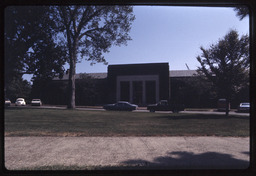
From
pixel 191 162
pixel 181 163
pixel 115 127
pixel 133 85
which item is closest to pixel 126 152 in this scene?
pixel 181 163

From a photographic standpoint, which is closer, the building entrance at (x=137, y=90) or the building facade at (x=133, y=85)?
the building facade at (x=133, y=85)

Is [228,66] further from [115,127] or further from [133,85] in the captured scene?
[133,85]

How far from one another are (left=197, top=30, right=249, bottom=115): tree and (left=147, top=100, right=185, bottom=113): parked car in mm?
5993

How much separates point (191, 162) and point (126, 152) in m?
1.73

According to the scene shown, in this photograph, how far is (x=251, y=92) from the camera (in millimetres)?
2441

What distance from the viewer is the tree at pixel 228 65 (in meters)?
17.4

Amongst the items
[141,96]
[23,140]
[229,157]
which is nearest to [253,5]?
[229,157]

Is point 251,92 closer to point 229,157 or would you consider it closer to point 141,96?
point 229,157

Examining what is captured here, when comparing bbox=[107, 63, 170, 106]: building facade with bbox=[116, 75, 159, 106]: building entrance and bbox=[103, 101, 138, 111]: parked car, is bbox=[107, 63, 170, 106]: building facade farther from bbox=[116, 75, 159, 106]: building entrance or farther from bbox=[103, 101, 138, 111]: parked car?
bbox=[103, 101, 138, 111]: parked car

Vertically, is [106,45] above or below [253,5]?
above

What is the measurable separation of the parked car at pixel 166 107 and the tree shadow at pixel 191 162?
19.1 meters

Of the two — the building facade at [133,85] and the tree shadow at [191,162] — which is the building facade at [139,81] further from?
the tree shadow at [191,162]

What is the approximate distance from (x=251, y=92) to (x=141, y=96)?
101 ft

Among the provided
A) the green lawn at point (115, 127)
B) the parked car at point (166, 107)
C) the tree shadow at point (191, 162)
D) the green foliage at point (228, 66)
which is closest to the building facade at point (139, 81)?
the parked car at point (166, 107)
